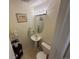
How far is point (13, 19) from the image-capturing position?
2.69 metres

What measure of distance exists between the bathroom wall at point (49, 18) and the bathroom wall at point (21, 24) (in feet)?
1.04

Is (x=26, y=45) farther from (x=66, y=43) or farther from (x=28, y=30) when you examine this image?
(x=66, y=43)

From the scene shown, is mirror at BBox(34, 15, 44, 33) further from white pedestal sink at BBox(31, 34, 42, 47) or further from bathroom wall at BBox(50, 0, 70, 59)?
bathroom wall at BBox(50, 0, 70, 59)

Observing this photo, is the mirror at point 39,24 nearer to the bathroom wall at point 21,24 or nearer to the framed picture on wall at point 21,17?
the bathroom wall at point 21,24

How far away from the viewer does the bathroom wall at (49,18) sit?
7.60ft

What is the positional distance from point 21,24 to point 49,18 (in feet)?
2.47

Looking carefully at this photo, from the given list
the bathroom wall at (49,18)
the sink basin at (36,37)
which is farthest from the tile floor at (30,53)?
the bathroom wall at (49,18)

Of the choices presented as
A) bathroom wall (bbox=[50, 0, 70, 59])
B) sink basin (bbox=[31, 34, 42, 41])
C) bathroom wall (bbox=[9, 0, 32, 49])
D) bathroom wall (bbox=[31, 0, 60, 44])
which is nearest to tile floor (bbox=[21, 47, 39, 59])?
bathroom wall (bbox=[9, 0, 32, 49])

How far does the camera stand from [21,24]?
2.86m
